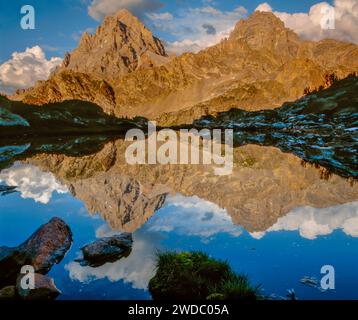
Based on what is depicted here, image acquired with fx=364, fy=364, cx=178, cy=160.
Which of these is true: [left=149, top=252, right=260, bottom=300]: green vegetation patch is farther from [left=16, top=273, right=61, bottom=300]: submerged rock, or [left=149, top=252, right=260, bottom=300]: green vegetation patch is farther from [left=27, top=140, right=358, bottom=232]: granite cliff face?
[left=27, top=140, right=358, bottom=232]: granite cliff face

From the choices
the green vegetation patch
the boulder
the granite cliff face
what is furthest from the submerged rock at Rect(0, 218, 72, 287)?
the green vegetation patch

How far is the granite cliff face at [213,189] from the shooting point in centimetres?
1251

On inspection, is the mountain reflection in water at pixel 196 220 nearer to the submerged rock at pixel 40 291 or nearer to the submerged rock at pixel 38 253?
the submerged rock at pixel 40 291

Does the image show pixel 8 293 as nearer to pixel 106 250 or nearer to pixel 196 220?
pixel 106 250

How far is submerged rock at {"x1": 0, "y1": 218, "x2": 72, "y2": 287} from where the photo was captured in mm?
8594

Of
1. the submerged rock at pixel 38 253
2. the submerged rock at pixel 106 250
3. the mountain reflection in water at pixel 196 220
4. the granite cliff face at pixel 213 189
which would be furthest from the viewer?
the granite cliff face at pixel 213 189

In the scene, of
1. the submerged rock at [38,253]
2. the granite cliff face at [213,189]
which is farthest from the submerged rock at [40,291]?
the granite cliff face at [213,189]

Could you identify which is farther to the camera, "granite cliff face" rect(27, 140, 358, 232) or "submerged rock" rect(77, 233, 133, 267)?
"granite cliff face" rect(27, 140, 358, 232)

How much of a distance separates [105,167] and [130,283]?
16.9m

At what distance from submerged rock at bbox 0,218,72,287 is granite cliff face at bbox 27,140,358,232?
1912 millimetres

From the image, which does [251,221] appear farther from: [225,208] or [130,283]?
[130,283]

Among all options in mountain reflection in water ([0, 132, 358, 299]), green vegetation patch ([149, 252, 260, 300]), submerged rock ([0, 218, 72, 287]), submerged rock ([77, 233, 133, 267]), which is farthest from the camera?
submerged rock ([77, 233, 133, 267])

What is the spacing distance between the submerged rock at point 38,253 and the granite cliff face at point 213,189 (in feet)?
6.27
